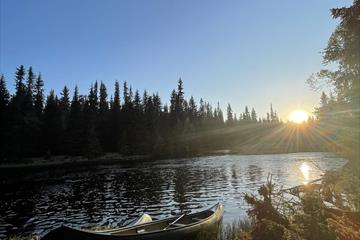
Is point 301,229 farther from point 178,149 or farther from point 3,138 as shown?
point 178,149

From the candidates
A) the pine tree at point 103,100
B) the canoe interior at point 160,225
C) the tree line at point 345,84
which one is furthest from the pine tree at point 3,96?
the tree line at point 345,84

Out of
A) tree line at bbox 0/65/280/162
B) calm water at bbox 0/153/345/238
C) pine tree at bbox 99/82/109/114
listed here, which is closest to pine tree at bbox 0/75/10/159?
tree line at bbox 0/65/280/162

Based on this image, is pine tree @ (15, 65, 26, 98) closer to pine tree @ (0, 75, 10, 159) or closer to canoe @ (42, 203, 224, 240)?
pine tree @ (0, 75, 10, 159)

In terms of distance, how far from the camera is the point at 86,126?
9600 centimetres

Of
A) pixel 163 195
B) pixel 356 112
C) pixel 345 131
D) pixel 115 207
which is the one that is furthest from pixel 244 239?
pixel 163 195

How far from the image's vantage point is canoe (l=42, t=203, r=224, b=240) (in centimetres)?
1090

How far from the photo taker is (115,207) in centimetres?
2919

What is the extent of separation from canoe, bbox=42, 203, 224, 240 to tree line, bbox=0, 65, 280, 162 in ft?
254

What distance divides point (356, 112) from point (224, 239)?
7808 mm

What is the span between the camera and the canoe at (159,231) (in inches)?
429

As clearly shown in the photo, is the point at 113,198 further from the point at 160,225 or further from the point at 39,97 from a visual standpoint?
the point at 39,97

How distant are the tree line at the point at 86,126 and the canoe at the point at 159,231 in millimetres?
77447

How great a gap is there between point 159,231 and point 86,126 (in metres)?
86.7

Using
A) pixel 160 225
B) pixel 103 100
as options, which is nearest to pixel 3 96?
pixel 103 100
